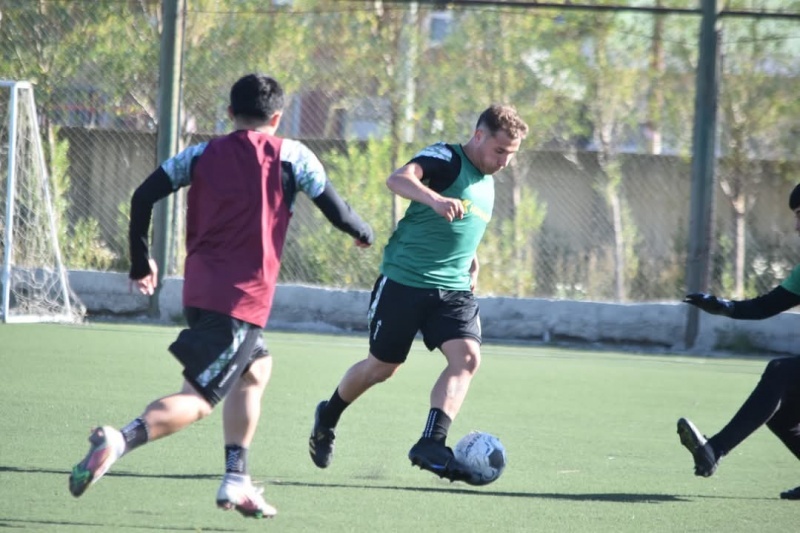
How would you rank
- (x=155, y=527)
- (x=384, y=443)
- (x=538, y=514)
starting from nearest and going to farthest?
(x=155, y=527) → (x=538, y=514) → (x=384, y=443)

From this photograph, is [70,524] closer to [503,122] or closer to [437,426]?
[437,426]

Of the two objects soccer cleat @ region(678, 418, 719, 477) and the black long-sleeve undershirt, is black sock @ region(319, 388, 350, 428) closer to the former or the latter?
soccer cleat @ region(678, 418, 719, 477)

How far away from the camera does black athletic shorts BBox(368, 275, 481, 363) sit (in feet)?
20.7

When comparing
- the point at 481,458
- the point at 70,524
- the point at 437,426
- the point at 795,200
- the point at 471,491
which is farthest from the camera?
the point at 795,200

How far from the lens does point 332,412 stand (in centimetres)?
652

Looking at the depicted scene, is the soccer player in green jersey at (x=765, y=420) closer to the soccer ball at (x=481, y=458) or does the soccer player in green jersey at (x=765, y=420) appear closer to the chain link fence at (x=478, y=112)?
the soccer ball at (x=481, y=458)

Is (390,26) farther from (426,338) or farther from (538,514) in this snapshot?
(538,514)

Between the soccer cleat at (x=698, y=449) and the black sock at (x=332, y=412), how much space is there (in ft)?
5.23

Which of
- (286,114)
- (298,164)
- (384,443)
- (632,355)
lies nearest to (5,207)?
(286,114)

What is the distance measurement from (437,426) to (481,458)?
326mm

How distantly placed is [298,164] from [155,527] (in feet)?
4.72

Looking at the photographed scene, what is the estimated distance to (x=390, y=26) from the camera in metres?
13.9

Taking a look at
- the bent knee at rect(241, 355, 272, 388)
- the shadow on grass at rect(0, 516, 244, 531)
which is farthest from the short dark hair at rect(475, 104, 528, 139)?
the shadow on grass at rect(0, 516, 244, 531)

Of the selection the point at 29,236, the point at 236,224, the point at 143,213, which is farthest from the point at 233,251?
the point at 29,236
